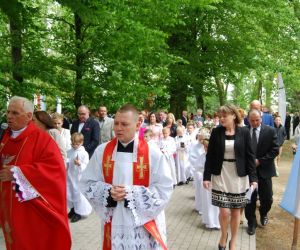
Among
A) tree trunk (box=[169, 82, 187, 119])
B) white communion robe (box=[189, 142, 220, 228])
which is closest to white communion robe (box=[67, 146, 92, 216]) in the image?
white communion robe (box=[189, 142, 220, 228])

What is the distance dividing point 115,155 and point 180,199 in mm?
6556

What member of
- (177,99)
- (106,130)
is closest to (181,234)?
(106,130)

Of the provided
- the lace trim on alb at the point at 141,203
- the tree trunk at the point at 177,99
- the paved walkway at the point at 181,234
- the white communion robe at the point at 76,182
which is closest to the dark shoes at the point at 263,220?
the paved walkway at the point at 181,234

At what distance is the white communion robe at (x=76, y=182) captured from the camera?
8.52 meters

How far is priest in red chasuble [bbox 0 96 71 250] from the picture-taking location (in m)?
4.87

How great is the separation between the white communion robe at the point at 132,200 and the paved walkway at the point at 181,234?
267 cm

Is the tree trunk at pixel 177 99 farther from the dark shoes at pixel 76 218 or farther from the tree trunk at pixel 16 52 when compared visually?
the dark shoes at pixel 76 218

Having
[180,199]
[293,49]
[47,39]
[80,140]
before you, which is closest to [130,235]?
[80,140]

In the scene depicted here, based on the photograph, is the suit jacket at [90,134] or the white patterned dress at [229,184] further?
the suit jacket at [90,134]

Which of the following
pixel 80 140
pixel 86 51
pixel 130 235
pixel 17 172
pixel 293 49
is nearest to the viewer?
pixel 130 235

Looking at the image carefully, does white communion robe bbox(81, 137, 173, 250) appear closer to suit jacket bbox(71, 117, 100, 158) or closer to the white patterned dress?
the white patterned dress

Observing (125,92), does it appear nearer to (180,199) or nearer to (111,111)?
(111,111)

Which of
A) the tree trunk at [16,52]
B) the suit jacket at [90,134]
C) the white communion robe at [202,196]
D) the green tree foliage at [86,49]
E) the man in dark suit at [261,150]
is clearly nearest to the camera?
the man in dark suit at [261,150]

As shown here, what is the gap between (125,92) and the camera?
12500 millimetres
